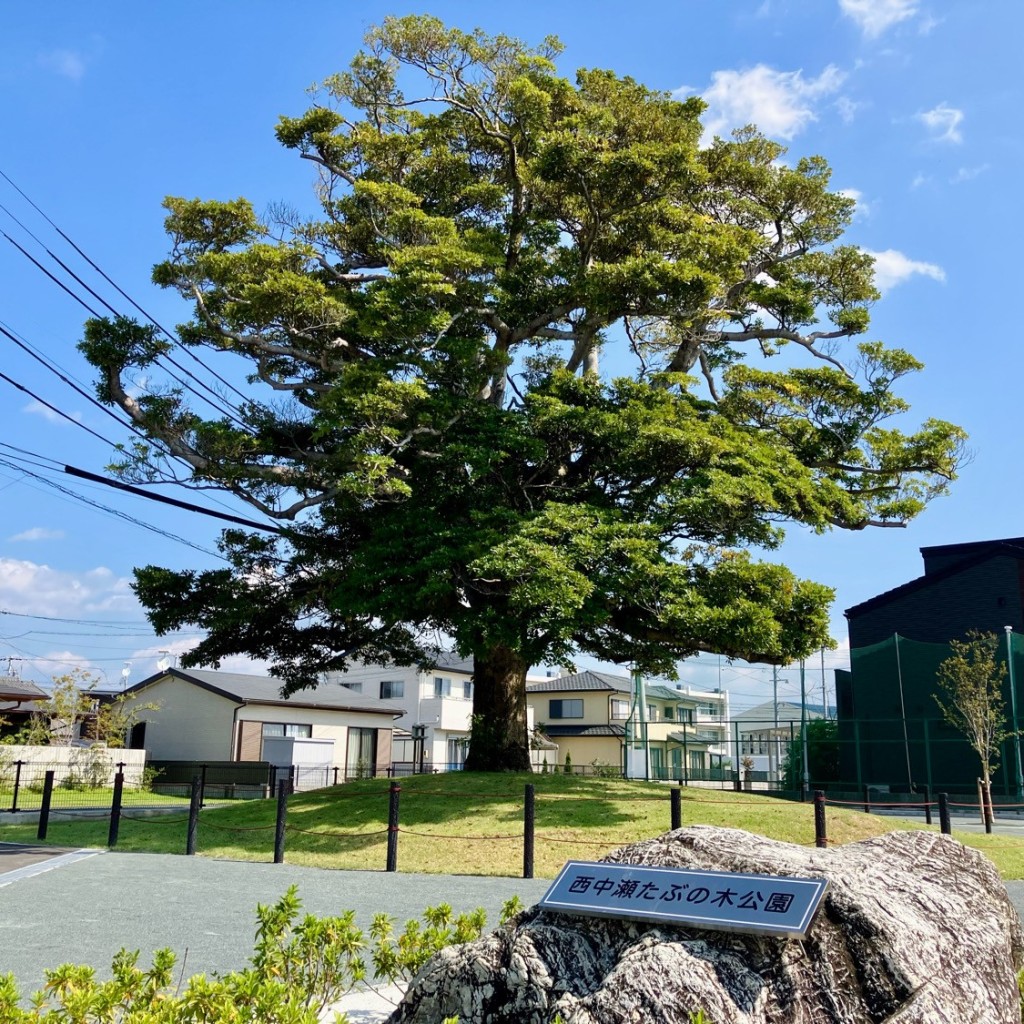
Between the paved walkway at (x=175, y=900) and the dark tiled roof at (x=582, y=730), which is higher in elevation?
the dark tiled roof at (x=582, y=730)

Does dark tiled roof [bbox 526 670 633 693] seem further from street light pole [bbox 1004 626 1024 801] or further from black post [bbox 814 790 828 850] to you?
black post [bbox 814 790 828 850]

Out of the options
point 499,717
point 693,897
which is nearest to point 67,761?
point 499,717

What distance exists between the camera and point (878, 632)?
41438 millimetres

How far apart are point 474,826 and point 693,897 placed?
12.9 metres

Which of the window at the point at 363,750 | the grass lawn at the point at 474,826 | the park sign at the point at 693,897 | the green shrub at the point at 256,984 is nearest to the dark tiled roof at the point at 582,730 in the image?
the window at the point at 363,750

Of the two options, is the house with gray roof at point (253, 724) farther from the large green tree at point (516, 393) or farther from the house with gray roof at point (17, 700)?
the large green tree at point (516, 393)

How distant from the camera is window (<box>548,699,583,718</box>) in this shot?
5341 cm

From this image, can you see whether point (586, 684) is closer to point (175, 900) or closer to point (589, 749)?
point (589, 749)

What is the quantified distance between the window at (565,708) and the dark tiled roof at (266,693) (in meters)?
10.9

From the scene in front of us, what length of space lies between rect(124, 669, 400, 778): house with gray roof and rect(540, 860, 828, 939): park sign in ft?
108

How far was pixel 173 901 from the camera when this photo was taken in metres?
11.4

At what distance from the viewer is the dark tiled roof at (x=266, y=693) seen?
40062 mm

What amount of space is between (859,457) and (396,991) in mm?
17875

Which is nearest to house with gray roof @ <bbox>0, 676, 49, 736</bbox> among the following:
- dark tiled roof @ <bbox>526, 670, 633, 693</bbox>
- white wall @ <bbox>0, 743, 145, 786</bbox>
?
white wall @ <bbox>0, 743, 145, 786</bbox>
